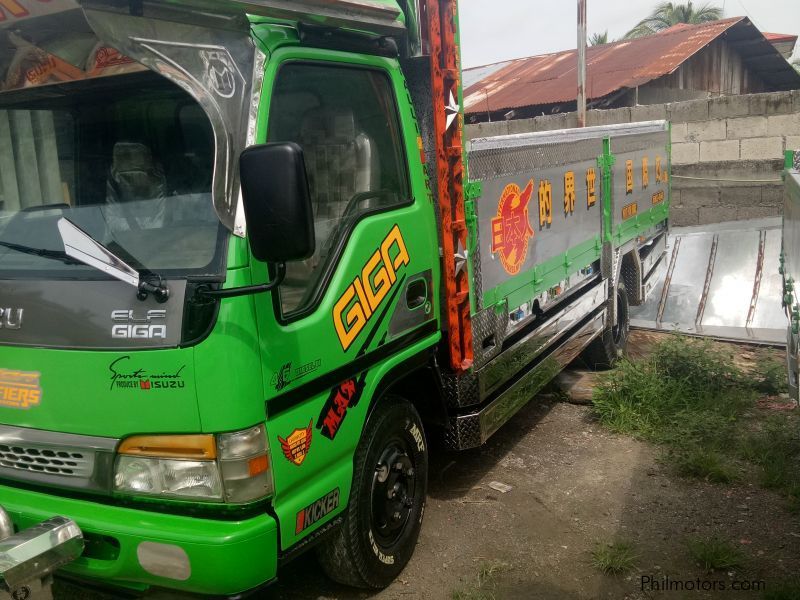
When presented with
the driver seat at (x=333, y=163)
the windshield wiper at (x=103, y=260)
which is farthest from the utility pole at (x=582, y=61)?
the windshield wiper at (x=103, y=260)

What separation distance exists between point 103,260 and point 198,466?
26.7 inches

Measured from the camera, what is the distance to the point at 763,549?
3.29 meters

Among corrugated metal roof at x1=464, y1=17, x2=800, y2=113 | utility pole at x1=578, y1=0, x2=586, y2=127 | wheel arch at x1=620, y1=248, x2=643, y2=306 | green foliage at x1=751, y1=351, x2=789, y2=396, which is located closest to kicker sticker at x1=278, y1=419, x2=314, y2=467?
green foliage at x1=751, y1=351, x2=789, y2=396

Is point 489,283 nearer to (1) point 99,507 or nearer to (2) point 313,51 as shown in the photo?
(2) point 313,51

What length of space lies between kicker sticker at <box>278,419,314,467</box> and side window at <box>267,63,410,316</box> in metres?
0.41

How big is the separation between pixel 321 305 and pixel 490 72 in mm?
17422

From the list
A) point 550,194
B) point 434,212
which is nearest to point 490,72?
point 550,194

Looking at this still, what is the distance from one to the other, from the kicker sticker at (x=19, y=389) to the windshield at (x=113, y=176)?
0.34m

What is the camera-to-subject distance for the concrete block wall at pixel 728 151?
858 centimetres

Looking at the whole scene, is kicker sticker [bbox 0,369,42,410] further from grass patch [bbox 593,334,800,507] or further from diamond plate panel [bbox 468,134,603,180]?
grass patch [bbox 593,334,800,507]

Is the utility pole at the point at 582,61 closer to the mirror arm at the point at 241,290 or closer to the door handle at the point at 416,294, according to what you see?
the door handle at the point at 416,294

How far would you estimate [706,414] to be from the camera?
469 cm

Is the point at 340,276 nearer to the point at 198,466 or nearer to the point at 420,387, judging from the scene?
the point at 198,466

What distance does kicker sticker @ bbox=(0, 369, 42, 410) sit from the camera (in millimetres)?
2248
